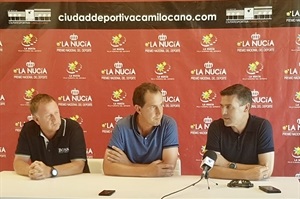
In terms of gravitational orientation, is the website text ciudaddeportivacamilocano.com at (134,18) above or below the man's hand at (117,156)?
above

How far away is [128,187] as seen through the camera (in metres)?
2.44

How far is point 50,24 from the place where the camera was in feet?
13.8

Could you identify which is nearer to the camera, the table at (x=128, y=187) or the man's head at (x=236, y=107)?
the table at (x=128, y=187)

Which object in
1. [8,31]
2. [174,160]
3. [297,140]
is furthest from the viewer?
[8,31]

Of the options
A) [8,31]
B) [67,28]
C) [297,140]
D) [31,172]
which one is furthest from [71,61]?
[297,140]

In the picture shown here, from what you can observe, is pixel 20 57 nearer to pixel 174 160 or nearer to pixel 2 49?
pixel 2 49

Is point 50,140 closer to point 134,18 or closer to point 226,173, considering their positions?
point 226,173

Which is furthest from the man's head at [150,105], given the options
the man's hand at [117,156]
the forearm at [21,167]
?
the forearm at [21,167]

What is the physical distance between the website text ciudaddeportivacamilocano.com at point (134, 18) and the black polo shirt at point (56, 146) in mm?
1434

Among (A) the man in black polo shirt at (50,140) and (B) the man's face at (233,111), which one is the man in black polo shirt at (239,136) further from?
(A) the man in black polo shirt at (50,140)

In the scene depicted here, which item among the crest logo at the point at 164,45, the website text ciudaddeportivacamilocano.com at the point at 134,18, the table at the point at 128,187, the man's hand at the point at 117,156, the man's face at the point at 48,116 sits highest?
the website text ciudaddeportivacamilocano.com at the point at 134,18

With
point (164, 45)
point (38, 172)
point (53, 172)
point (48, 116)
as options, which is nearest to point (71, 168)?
point (53, 172)

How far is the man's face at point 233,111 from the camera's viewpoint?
2886 mm

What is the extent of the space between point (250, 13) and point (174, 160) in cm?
179
